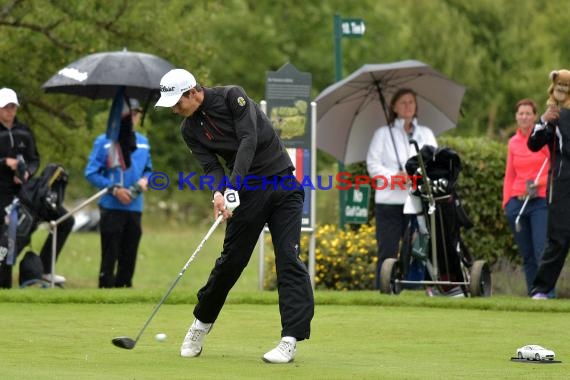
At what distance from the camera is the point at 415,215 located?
14859mm

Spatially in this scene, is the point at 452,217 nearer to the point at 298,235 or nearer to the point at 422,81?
the point at 422,81

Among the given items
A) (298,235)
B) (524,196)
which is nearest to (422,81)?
(524,196)

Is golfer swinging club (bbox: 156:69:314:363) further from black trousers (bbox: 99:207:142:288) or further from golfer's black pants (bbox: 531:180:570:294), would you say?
black trousers (bbox: 99:207:142:288)

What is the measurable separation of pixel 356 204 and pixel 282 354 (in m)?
8.06

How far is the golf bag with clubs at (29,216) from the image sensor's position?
600 inches

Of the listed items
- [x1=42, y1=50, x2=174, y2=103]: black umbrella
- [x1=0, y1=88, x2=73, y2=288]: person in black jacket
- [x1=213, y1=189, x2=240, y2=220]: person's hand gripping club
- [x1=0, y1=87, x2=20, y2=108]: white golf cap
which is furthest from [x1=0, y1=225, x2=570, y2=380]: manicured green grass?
[x1=42, y1=50, x2=174, y2=103]: black umbrella

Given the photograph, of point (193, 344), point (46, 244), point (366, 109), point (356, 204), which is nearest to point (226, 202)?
point (193, 344)

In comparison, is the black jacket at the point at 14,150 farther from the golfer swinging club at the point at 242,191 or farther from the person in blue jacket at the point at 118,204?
the golfer swinging club at the point at 242,191

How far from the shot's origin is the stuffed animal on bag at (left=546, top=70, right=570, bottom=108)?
45.0ft

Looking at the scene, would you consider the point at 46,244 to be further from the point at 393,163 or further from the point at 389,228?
the point at 393,163

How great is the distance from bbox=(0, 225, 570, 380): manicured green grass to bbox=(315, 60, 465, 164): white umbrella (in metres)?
2.60

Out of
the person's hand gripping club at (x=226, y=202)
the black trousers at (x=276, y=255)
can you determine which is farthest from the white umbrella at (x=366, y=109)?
the person's hand gripping club at (x=226, y=202)

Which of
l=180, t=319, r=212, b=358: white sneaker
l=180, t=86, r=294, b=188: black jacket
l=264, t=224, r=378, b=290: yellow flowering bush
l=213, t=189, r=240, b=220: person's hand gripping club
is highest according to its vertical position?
l=180, t=86, r=294, b=188: black jacket

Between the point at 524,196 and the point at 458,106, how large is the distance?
174 cm
